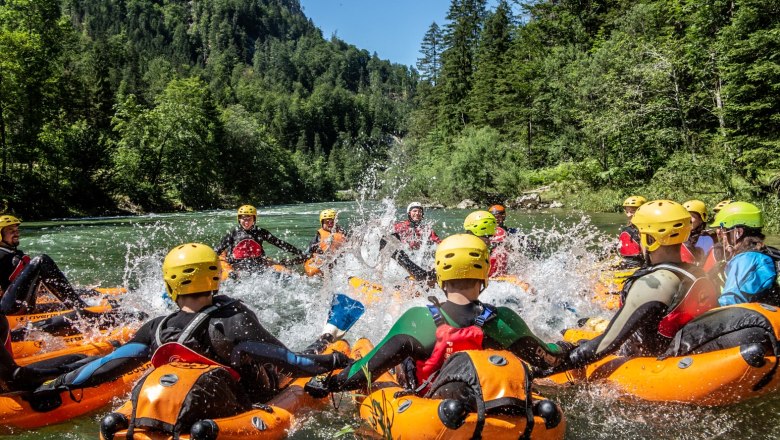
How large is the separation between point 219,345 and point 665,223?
11.0ft

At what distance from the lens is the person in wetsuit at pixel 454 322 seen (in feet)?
11.0

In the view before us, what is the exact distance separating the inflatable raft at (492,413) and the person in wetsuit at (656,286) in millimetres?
999

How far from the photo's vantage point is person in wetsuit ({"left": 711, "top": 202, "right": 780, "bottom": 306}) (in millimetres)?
4734

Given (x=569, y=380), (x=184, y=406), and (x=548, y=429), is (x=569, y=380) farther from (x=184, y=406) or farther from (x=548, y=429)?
(x=184, y=406)

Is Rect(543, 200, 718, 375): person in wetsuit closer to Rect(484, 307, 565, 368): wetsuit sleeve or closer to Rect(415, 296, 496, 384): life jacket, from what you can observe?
Rect(484, 307, 565, 368): wetsuit sleeve

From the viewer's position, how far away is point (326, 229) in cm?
1184

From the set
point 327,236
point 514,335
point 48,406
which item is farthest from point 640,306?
point 327,236

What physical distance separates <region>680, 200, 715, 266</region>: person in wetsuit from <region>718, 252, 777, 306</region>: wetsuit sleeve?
2309mm

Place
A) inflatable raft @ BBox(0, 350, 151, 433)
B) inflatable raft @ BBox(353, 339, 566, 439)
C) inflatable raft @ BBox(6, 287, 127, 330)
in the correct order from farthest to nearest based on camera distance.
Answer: inflatable raft @ BBox(6, 287, 127, 330) → inflatable raft @ BBox(0, 350, 151, 433) → inflatable raft @ BBox(353, 339, 566, 439)

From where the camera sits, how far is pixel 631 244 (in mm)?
9133

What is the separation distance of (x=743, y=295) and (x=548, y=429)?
9.39 feet

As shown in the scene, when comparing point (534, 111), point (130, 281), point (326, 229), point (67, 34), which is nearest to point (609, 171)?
point (534, 111)

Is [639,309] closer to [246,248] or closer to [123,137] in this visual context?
[246,248]

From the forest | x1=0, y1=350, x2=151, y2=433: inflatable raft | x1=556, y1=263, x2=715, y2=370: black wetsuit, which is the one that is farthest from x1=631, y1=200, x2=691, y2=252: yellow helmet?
the forest
